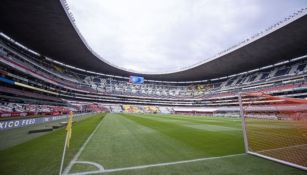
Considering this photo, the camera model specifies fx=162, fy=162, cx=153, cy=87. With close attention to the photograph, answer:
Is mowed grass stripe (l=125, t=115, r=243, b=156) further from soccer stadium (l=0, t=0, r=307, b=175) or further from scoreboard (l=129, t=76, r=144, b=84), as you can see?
scoreboard (l=129, t=76, r=144, b=84)

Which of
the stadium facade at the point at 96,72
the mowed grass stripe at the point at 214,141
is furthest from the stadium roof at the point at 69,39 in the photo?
the mowed grass stripe at the point at 214,141

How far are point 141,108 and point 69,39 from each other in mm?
47483

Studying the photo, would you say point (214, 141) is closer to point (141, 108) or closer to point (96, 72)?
point (141, 108)

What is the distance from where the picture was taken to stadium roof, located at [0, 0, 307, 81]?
2603 centimetres

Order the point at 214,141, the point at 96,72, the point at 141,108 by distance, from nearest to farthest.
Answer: the point at 214,141 → the point at 96,72 → the point at 141,108

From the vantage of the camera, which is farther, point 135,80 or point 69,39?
point 135,80

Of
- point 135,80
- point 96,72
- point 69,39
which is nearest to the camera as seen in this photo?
point 69,39

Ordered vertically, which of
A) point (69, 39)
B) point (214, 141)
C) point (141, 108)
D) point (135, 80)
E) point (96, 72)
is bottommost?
point (214, 141)

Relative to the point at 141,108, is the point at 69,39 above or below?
above

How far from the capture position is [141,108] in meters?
77.3

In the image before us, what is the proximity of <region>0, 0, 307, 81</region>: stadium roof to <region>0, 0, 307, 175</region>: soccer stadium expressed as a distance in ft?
0.75

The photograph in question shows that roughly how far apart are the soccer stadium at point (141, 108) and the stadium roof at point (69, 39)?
0.23m

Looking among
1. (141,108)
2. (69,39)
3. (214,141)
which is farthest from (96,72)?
(214,141)

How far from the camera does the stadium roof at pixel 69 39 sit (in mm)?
26031
